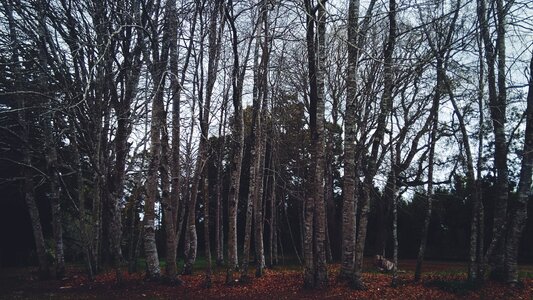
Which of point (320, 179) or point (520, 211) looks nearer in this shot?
point (320, 179)

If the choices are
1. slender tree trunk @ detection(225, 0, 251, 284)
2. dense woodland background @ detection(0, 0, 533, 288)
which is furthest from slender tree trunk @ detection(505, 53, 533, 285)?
slender tree trunk @ detection(225, 0, 251, 284)

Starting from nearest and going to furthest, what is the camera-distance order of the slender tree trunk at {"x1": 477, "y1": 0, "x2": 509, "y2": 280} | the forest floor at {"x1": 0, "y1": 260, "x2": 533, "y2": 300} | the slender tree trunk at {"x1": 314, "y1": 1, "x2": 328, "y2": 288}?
1. the forest floor at {"x1": 0, "y1": 260, "x2": 533, "y2": 300}
2. the slender tree trunk at {"x1": 314, "y1": 1, "x2": 328, "y2": 288}
3. the slender tree trunk at {"x1": 477, "y1": 0, "x2": 509, "y2": 280}

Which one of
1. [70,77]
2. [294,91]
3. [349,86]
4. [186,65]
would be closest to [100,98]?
[70,77]

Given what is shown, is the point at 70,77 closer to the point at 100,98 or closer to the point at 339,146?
the point at 100,98

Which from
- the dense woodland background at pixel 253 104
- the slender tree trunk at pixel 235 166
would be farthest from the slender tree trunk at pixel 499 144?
the slender tree trunk at pixel 235 166

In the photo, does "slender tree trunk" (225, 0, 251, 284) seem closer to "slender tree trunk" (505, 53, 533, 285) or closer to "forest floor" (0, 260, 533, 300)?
"forest floor" (0, 260, 533, 300)

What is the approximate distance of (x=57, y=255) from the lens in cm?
1616

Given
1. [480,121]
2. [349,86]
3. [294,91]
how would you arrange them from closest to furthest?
[349,86] < [480,121] < [294,91]

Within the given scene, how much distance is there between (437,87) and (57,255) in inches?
557

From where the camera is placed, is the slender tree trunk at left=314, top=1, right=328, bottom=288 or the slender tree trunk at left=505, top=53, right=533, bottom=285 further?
the slender tree trunk at left=505, top=53, right=533, bottom=285

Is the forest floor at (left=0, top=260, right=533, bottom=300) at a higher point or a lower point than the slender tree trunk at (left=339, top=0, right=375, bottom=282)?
lower

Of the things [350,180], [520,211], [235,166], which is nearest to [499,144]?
[520,211]

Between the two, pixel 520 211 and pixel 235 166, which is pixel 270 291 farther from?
pixel 520 211

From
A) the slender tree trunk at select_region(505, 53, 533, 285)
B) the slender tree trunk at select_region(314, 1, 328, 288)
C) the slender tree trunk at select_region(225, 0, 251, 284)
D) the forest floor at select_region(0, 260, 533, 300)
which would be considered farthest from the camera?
the slender tree trunk at select_region(225, 0, 251, 284)
